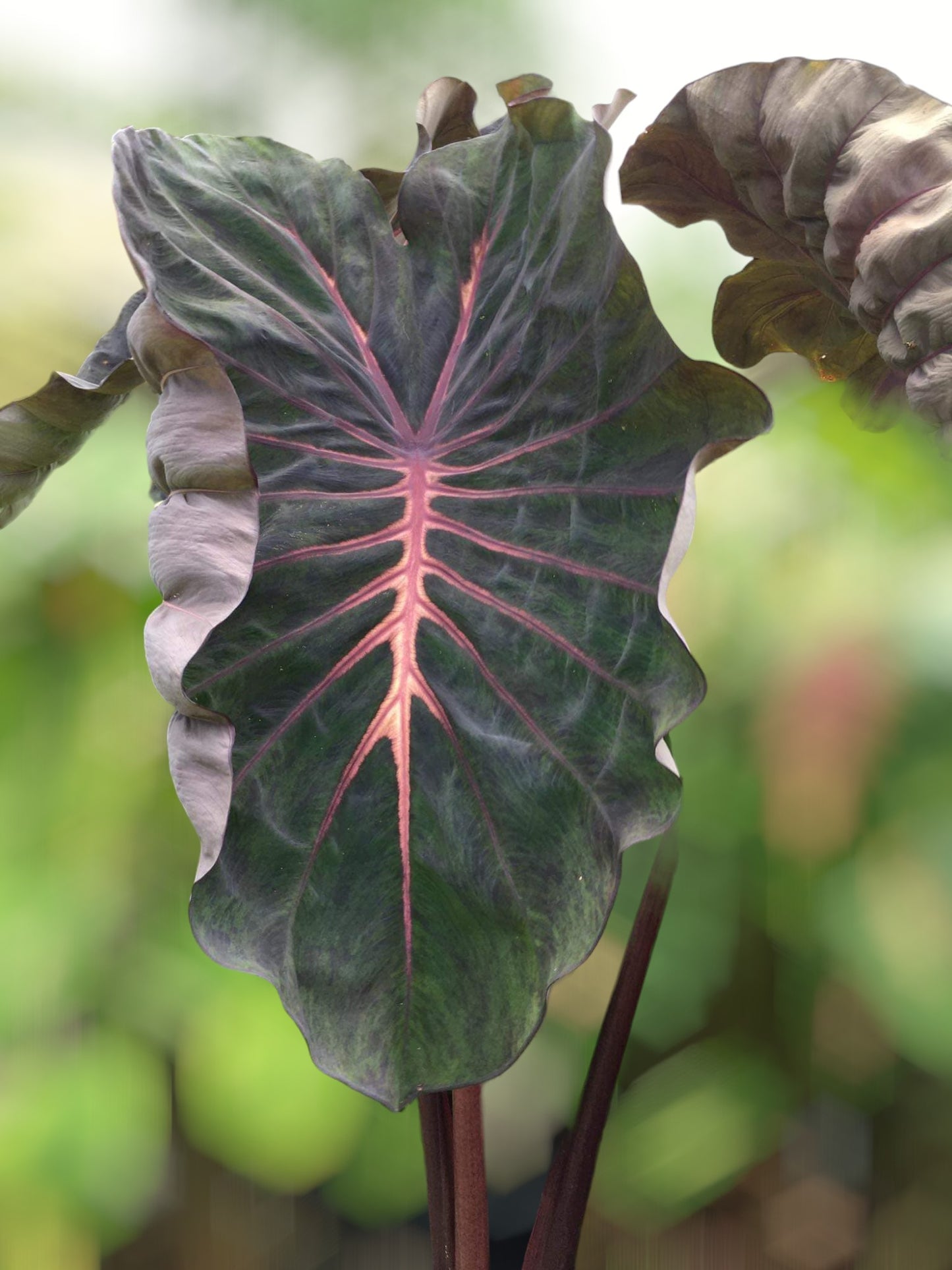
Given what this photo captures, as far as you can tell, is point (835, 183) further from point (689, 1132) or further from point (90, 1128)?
point (90, 1128)

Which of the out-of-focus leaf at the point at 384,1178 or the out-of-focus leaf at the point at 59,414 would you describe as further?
the out-of-focus leaf at the point at 384,1178

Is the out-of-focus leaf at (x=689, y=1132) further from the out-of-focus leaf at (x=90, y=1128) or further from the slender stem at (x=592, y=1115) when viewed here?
the out-of-focus leaf at (x=90, y=1128)

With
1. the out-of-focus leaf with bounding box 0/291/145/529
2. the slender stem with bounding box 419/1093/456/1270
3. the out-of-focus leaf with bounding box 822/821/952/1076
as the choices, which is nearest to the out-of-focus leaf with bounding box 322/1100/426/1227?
the slender stem with bounding box 419/1093/456/1270

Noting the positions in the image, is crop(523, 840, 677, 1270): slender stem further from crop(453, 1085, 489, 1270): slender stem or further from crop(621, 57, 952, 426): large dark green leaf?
crop(621, 57, 952, 426): large dark green leaf

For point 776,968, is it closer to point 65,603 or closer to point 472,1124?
point 472,1124

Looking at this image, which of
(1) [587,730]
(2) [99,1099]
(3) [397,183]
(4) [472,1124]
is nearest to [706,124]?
(3) [397,183]

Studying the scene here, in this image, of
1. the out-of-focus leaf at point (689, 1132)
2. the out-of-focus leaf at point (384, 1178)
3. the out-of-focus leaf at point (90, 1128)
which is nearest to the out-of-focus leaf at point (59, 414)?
the out-of-focus leaf at point (90, 1128)

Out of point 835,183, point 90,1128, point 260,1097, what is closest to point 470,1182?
point 260,1097

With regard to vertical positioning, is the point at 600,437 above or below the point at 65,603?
above
